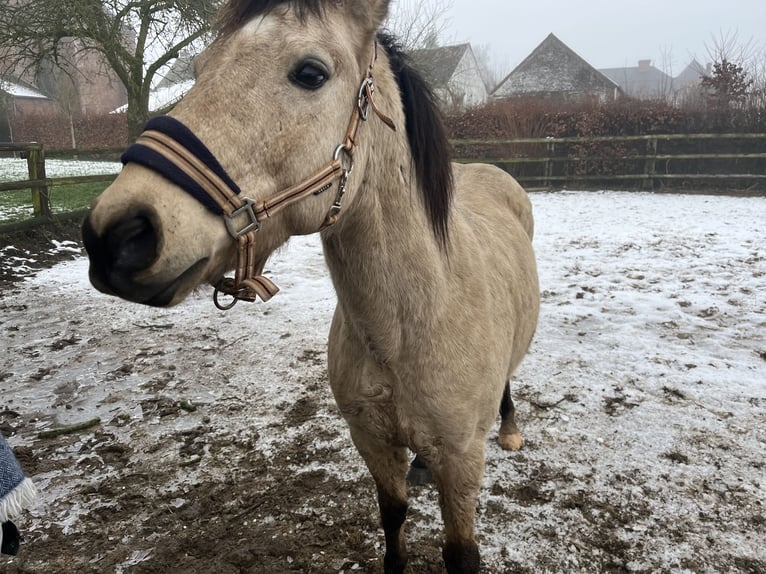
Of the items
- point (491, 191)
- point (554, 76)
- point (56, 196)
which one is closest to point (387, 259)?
point (491, 191)

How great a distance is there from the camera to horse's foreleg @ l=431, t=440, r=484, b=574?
72.0 inches

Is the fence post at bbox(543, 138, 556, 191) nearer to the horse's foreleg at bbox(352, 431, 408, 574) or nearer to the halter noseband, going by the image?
the horse's foreleg at bbox(352, 431, 408, 574)

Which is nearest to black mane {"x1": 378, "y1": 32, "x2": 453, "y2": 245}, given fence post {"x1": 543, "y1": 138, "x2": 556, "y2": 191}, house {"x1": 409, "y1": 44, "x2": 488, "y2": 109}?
fence post {"x1": 543, "y1": 138, "x2": 556, "y2": 191}

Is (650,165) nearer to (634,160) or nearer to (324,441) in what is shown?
(634,160)

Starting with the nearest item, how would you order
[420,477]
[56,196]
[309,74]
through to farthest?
[309,74] < [420,477] < [56,196]

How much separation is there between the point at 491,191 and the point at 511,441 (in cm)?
164

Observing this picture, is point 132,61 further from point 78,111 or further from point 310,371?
point 78,111

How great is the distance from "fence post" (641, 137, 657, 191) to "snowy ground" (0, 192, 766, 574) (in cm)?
801

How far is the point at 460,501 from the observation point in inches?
73.8

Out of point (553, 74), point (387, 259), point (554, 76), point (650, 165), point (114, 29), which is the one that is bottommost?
point (387, 259)

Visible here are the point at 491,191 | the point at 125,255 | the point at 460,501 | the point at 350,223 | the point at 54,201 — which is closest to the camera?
the point at 125,255

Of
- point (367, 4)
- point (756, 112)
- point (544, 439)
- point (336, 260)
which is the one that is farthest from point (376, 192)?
point (756, 112)

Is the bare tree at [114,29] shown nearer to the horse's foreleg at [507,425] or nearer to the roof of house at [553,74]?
the horse's foreleg at [507,425]

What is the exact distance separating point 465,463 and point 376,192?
3.47 ft
